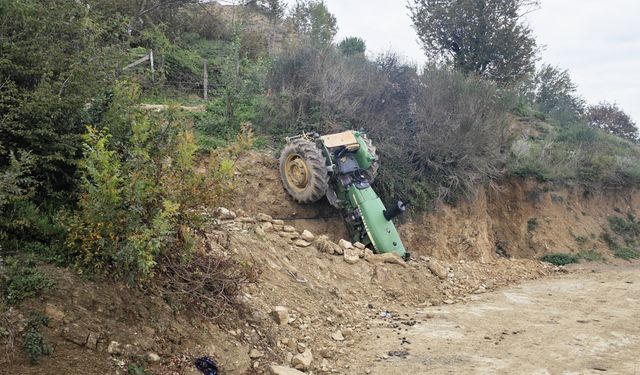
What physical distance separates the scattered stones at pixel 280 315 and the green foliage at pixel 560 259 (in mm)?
9263

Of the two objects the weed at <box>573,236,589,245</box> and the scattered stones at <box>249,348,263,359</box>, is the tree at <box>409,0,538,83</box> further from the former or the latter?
the scattered stones at <box>249,348,263,359</box>

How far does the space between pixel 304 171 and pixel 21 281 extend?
5865mm

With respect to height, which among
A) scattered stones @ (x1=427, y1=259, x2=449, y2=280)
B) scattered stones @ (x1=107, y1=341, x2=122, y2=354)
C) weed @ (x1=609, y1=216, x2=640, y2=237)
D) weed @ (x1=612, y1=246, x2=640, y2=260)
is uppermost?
weed @ (x1=609, y1=216, x2=640, y2=237)

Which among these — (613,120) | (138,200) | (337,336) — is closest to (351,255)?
(337,336)

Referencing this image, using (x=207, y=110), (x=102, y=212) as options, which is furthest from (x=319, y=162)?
(x=102, y=212)

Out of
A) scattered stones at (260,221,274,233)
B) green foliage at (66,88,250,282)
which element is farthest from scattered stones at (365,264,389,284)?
green foliage at (66,88,250,282)

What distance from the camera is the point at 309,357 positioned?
5137 mm

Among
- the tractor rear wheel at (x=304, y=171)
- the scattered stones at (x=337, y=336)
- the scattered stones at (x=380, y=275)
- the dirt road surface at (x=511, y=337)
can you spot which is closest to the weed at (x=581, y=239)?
the dirt road surface at (x=511, y=337)

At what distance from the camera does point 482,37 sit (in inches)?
731

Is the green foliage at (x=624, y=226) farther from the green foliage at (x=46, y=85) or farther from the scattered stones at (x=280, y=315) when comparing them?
the green foliage at (x=46, y=85)

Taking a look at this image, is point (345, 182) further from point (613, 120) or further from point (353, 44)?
point (613, 120)

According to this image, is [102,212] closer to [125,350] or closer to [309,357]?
[125,350]

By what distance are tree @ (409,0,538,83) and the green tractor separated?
34.7 feet

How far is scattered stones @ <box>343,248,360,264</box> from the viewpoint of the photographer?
788 cm
